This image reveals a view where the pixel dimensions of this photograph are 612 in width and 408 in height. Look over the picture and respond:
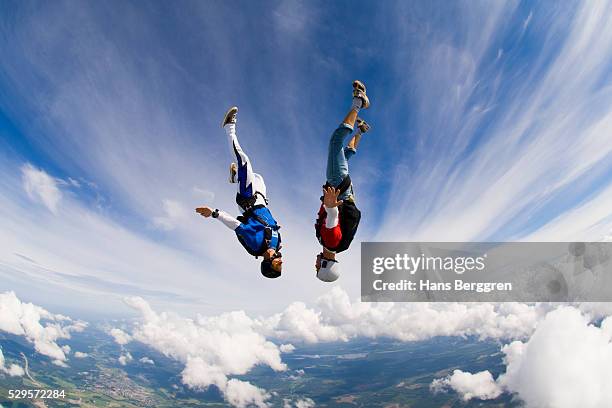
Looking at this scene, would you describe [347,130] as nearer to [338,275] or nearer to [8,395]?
[338,275]

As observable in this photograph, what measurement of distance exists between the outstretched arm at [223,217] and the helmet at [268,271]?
0.95m

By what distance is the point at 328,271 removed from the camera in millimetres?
5887

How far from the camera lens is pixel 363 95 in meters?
5.33

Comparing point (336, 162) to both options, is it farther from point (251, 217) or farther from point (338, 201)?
point (251, 217)

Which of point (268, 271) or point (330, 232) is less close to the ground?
point (330, 232)

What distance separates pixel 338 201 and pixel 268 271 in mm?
2135

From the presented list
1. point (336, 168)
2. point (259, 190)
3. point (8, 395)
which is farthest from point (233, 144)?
point (8, 395)

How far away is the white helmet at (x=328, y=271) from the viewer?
19.3ft

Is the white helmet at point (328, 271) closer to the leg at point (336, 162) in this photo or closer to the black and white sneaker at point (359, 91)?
the leg at point (336, 162)

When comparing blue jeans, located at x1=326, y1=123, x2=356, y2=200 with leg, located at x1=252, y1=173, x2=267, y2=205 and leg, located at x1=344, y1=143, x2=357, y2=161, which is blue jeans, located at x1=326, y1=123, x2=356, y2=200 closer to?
leg, located at x1=344, y1=143, x2=357, y2=161

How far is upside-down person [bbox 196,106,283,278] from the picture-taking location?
611 centimetres

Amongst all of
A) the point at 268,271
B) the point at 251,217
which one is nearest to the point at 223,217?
the point at 251,217

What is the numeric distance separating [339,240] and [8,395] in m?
286

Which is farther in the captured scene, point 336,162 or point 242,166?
point 242,166
